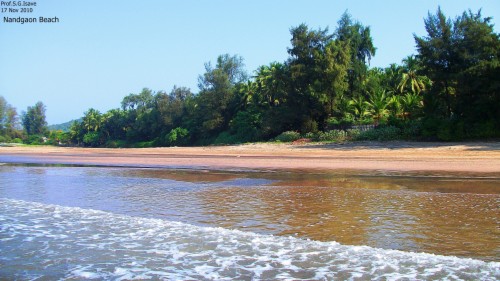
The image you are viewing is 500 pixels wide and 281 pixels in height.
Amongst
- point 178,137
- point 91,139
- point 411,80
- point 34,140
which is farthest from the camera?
point 34,140

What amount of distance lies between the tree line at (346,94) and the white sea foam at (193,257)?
21988mm

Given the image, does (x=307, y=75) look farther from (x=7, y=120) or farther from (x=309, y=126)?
(x=7, y=120)

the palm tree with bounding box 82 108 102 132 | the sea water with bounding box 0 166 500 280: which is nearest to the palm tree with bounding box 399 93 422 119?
the sea water with bounding box 0 166 500 280

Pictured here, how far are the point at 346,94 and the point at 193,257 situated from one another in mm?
35111

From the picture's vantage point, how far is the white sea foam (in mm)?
5410

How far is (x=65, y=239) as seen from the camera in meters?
7.61

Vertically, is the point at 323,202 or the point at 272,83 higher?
the point at 272,83

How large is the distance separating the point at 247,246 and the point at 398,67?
45671 millimetres

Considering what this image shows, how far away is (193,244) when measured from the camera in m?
7.00

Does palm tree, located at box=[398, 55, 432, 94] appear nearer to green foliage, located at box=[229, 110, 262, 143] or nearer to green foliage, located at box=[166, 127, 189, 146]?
green foliage, located at box=[229, 110, 262, 143]

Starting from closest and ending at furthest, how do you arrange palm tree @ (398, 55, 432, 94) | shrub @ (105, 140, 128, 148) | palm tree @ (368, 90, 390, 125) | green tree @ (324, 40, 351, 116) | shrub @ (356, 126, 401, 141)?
shrub @ (356, 126, 401, 141)
green tree @ (324, 40, 351, 116)
palm tree @ (368, 90, 390, 125)
palm tree @ (398, 55, 432, 94)
shrub @ (105, 140, 128, 148)

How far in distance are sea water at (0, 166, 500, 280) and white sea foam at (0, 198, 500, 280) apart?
0.6 inches

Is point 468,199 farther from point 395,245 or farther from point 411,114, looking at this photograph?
point 411,114

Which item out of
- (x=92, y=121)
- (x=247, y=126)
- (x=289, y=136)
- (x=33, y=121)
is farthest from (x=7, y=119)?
(x=289, y=136)
